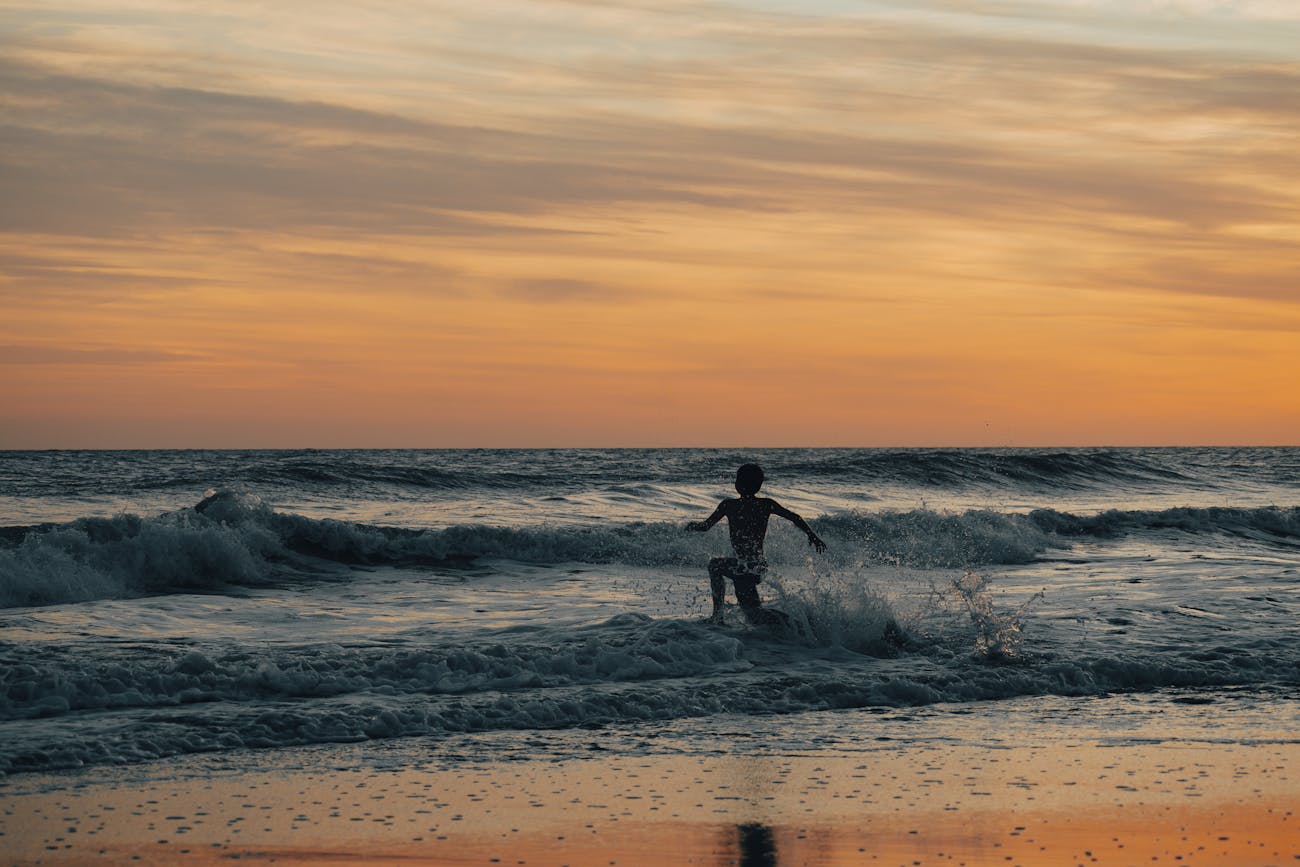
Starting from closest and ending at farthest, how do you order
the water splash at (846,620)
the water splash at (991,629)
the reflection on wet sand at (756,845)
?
the reflection on wet sand at (756,845) → the water splash at (991,629) → the water splash at (846,620)

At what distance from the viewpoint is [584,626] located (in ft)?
41.9

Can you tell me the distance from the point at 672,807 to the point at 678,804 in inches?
3.0

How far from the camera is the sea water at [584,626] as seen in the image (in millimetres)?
9094

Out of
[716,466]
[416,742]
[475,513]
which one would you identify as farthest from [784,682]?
[716,466]

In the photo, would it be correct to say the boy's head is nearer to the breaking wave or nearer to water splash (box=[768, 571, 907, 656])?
water splash (box=[768, 571, 907, 656])

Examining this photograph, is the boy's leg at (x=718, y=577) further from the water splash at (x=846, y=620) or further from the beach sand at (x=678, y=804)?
the beach sand at (x=678, y=804)

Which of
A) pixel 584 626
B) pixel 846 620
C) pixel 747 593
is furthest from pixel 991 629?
pixel 584 626

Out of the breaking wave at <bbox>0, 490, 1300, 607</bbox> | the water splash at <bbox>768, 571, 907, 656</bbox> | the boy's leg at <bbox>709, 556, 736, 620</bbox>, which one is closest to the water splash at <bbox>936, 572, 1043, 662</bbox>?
the water splash at <bbox>768, 571, 907, 656</bbox>

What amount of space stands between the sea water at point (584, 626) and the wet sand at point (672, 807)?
2.16 feet

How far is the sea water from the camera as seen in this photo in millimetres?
9094

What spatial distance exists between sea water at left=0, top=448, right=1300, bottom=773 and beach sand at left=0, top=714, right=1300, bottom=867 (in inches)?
19.6

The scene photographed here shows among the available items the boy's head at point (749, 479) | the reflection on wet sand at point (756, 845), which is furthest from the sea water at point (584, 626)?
the reflection on wet sand at point (756, 845)

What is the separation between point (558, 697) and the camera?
9.62 metres

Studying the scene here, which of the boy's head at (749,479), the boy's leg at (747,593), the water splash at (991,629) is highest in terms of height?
the boy's head at (749,479)
